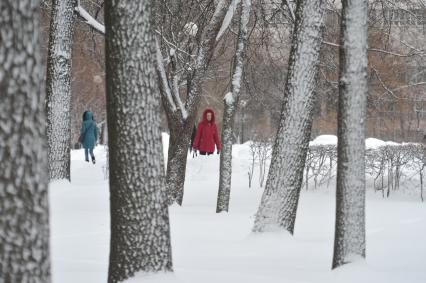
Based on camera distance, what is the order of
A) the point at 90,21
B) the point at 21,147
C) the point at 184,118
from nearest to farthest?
the point at 21,147 < the point at 90,21 < the point at 184,118

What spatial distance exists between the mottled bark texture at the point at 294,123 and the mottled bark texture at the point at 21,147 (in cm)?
492

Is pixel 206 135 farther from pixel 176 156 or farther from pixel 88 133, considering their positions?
pixel 176 156

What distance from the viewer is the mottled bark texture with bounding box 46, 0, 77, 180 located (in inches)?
471

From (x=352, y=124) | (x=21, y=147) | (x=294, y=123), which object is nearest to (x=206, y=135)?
(x=294, y=123)

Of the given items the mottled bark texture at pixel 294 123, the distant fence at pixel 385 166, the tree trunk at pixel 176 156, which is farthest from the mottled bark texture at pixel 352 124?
the distant fence at pixel 385 166

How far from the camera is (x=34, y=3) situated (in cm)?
280

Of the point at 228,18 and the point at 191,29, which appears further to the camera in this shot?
the point at 191,29

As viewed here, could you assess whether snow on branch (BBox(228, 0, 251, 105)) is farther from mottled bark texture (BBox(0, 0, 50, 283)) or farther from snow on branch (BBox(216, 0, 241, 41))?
mottled bark texture (BBox(0, 0, 50, 283))

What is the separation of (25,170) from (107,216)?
8.26 m

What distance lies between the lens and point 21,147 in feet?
9.04

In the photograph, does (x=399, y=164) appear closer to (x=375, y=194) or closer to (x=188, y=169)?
(x=375, y=194)

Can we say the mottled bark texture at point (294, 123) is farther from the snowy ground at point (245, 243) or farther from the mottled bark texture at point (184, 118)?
the mottled bark texture at point (184, 118)

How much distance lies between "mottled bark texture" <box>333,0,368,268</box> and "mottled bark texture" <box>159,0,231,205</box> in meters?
5.48

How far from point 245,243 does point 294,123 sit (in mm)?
1522
